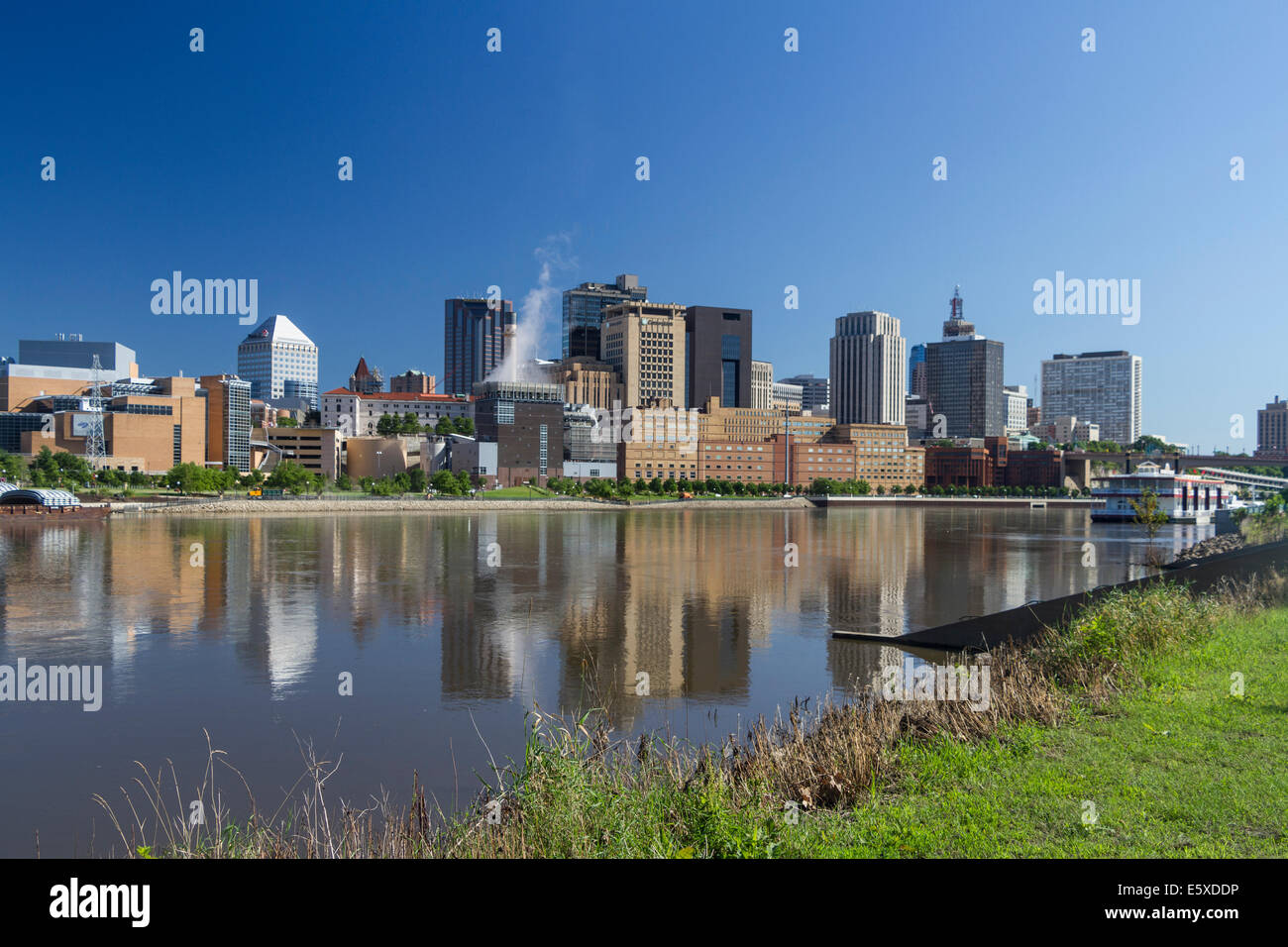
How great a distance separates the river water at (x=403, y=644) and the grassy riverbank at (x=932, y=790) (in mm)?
1992

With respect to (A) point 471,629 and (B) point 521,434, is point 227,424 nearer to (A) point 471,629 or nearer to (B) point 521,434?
(B) point 521,434

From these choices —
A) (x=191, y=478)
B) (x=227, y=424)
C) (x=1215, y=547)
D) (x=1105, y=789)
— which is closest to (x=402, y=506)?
(x=191, y=478)

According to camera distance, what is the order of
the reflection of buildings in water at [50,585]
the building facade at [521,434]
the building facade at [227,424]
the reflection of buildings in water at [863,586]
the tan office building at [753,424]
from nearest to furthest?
the reflection of buildings in water at [863,586], the reflection of buildings in water at [50,585], the building facade at [227,424], the building facade at [521,434], the tan office building at [753,424]

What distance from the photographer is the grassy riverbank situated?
20.2 feet

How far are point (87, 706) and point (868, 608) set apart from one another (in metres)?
20.0

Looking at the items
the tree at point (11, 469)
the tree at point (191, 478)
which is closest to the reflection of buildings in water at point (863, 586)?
the tree at point (191, 478)

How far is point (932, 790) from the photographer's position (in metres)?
7.34

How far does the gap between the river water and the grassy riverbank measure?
1.99 metres

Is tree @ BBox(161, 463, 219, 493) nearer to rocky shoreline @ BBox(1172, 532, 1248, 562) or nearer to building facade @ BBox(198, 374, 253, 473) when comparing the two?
building facade @ BBox(198, 374, 253, 473)

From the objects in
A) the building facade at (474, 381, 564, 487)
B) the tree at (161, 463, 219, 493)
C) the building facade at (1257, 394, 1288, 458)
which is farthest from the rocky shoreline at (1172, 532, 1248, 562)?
the building facade at (1257, 394, 1288, 458)

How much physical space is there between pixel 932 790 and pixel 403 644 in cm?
1517

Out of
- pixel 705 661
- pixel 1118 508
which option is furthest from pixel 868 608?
pixel 1118 508

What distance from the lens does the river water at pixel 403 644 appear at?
39.0 feet

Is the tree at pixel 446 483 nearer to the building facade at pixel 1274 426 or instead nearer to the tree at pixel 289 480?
the tree at pixel 289 480
